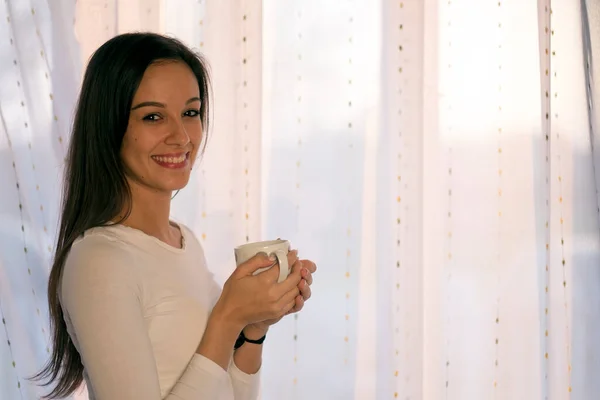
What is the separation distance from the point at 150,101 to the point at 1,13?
0.80 metres

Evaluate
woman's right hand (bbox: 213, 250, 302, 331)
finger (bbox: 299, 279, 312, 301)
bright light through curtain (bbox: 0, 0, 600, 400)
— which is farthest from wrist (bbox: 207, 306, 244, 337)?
bright light through curtain (bbox: 0, 0, 600, 400)

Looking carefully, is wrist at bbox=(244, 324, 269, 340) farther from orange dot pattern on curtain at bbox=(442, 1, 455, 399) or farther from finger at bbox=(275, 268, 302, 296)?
orange dot pattern on curtain at bbox=(442, 1, 455, 399)

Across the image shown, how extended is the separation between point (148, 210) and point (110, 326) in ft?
0.80

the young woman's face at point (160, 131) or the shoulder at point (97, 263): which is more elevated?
the young woman's face at point (160, 131)

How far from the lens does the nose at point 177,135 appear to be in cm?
104

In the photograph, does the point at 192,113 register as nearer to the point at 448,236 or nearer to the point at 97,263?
the point at 97,263

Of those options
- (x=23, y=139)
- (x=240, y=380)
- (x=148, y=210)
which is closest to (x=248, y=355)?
(x=240, y=380)

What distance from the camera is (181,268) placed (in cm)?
107

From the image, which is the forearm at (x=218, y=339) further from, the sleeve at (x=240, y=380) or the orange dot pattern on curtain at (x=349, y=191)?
the orange dot pattern on curtain at (x=349, y=191)

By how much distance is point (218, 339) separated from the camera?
3.19 feet

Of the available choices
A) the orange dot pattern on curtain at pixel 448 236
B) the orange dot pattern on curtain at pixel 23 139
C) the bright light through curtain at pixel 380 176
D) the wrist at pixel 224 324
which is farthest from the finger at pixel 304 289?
the orange dot pattern on curtain at pixel 23 139

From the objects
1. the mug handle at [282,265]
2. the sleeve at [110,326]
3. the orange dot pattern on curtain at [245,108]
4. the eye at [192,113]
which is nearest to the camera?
the sleeve at [110,326]

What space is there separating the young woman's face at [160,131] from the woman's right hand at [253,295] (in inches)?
7.3

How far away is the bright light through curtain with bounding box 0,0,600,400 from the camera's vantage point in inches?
63.2
